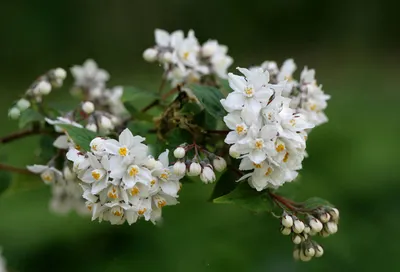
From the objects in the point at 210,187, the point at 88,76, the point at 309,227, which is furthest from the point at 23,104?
the point at 210,187

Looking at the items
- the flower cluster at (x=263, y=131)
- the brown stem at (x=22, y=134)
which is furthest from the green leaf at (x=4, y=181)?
the flower cluster at (x=263, y=131)

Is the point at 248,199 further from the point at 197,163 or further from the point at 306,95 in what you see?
the point at 306,95

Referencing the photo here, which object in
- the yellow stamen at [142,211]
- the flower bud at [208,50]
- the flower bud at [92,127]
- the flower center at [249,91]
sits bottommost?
the yellow stamen at [142,211]

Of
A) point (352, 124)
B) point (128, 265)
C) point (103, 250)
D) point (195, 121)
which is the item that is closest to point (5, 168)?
point (195, 121)

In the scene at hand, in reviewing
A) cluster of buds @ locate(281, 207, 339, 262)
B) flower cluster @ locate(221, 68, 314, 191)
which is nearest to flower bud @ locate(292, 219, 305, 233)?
cluster of buds @ locate(281, 207, 339, 262)

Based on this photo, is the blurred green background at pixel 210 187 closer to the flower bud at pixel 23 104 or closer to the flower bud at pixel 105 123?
the flower bud at pixel 23 104

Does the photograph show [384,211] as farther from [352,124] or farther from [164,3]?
[164,3]
